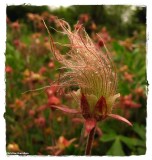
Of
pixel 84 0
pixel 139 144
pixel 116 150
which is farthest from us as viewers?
pixel 139 144

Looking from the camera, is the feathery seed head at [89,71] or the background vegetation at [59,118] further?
the background vegetation at [59,118]

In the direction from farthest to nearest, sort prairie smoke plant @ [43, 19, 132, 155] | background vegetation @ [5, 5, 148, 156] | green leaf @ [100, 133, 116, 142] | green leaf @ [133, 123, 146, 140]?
green leaf @ [133, 123, 146, 140]
green leaf @ [100, 133, 116, 142]
background vegetation @ [5, 5, 148, 156]
prairie smoke plant @ [43, 19, 132, 155]

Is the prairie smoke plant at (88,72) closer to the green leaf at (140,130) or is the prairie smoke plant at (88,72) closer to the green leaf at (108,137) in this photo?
the green leaf at (108,137)

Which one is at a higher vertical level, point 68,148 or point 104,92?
point 104,92

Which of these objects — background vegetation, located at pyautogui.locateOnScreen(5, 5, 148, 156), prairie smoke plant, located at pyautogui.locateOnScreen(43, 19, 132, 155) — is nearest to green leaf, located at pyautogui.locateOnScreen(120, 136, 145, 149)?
background vegetation, located at pyautogui.locateOnScreen(5, 5, 148, 156)

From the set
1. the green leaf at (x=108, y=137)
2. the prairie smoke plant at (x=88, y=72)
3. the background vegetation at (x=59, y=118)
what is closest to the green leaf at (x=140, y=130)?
the background vegetation at (x=59, y=118)

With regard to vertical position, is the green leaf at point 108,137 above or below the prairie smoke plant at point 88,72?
below

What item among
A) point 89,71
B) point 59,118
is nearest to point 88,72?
point 89,71

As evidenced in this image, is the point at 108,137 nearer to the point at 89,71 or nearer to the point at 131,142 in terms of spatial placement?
the point at 131,142

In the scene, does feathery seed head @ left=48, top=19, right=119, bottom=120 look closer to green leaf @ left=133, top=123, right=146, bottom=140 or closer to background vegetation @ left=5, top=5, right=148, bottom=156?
background vegetation @ left=5, top=5, right=148, bottom=156

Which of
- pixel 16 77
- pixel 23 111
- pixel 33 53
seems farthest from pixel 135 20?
pixel 23 111

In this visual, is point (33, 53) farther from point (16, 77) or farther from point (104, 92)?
point (104, 92)
